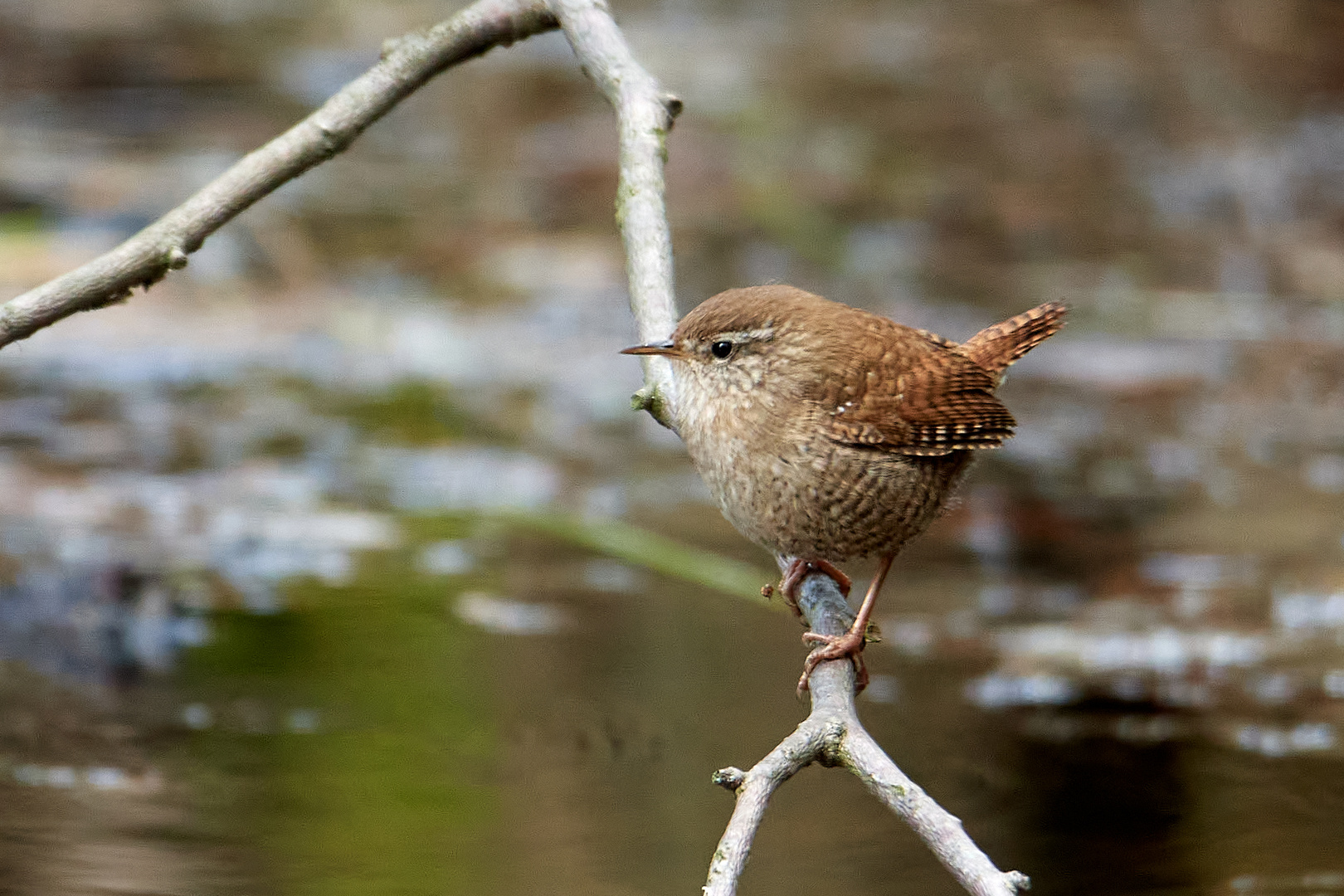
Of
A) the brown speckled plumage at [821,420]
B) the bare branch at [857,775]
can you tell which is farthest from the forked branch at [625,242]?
the brown speckled plumage at [821,420]

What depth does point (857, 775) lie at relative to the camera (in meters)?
2.73

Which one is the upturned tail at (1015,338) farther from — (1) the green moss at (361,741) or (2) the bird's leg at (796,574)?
(1) the green moss at (361,741)

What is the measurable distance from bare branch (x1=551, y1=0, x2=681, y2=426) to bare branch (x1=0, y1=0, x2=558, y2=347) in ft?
0.33

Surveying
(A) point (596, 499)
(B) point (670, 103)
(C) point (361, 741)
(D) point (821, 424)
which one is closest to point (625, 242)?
(B) point (670, 103)

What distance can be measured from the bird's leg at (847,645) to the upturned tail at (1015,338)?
2.37ft

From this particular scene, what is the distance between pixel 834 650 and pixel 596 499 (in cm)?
381

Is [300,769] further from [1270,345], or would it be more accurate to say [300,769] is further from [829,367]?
[1270,345]

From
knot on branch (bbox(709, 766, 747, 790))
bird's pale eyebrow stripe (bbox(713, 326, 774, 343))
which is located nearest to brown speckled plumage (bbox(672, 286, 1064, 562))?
bird's pale eyebrow stripe (bbox(713, 326, 774, 343))

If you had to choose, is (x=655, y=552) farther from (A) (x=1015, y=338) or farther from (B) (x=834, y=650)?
(B) (x=834, y=650)

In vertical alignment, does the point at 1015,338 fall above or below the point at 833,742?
above

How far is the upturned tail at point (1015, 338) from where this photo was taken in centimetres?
419

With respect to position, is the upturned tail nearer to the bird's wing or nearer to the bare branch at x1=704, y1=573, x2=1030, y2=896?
the bird's wing

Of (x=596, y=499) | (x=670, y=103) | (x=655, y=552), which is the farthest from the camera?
(x=596, y=499)

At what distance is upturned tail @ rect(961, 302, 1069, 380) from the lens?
4.19 metres
